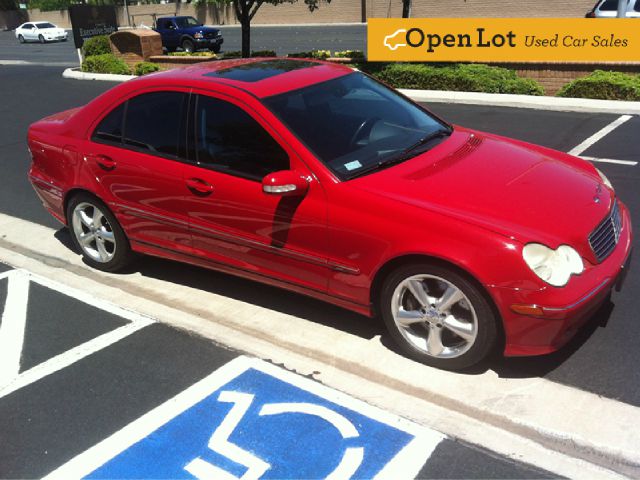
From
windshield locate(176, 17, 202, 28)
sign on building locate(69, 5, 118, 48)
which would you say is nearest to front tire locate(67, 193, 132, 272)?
sign on building locate(69, 5, 118, 48)

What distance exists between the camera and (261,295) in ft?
16.6

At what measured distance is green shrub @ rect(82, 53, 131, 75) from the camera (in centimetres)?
1919

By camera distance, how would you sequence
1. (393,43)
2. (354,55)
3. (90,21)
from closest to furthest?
(393,43) → (354,55) → (90,21)

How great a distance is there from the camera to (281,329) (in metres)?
4.52

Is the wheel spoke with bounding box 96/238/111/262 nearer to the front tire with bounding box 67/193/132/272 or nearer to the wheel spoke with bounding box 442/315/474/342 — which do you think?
the front tire with bounding box 67/193/132/272

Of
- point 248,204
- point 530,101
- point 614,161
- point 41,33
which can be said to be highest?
point 41,33

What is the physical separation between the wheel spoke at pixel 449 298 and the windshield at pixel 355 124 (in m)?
0.95

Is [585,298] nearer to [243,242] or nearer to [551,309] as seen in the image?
[551,309]

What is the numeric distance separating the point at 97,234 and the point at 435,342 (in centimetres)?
314

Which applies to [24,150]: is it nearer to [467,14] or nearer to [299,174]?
[299,174]

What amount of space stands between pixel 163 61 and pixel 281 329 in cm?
1660

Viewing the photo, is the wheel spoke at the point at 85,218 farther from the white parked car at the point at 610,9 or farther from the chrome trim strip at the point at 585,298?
the white parked car at the point at 610,9

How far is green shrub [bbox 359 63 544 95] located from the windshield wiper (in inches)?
335

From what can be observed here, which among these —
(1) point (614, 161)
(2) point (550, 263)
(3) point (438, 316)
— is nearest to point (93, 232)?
(3) point (438, 316)
